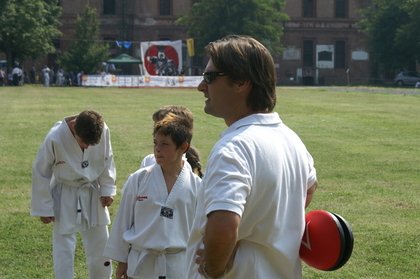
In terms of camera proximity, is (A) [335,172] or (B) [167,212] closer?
(B) [167,212]

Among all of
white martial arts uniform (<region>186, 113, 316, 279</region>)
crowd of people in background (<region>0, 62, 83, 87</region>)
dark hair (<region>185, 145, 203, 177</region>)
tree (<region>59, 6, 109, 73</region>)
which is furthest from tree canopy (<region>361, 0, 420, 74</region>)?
white martial arts uniform (<region>186, 113, 316, 279</region>)

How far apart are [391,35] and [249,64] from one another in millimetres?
79374

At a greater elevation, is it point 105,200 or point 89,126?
point 89,126

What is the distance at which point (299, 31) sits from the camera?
9044 centimetres

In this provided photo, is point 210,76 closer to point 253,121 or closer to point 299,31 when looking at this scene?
point 253,121

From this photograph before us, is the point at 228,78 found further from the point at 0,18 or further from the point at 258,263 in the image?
the point at 0,18

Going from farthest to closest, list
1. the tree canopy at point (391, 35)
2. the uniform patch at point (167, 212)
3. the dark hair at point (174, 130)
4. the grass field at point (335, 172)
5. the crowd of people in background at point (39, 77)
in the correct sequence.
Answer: the tree canopy at point (391, 35) < the crowd of people in background at point (39, 77) < the grass field at point (335, 172) < the uniform patch at point (167, 212) < the dark hair at point (174, 130)

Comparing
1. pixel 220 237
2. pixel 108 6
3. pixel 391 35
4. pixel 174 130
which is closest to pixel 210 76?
pixel 220 237

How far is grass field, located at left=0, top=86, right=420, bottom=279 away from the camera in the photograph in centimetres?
922

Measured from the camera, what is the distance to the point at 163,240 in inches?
232

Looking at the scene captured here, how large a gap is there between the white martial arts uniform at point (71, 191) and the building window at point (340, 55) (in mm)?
82702

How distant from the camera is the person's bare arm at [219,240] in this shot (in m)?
3.53

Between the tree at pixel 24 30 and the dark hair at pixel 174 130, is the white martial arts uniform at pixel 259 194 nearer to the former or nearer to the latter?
the dark hair at pixel 174 130

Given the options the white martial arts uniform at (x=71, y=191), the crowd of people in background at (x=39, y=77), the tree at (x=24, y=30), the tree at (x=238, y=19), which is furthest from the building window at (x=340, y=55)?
the white martial arts uniform at (x=71, y=191)
